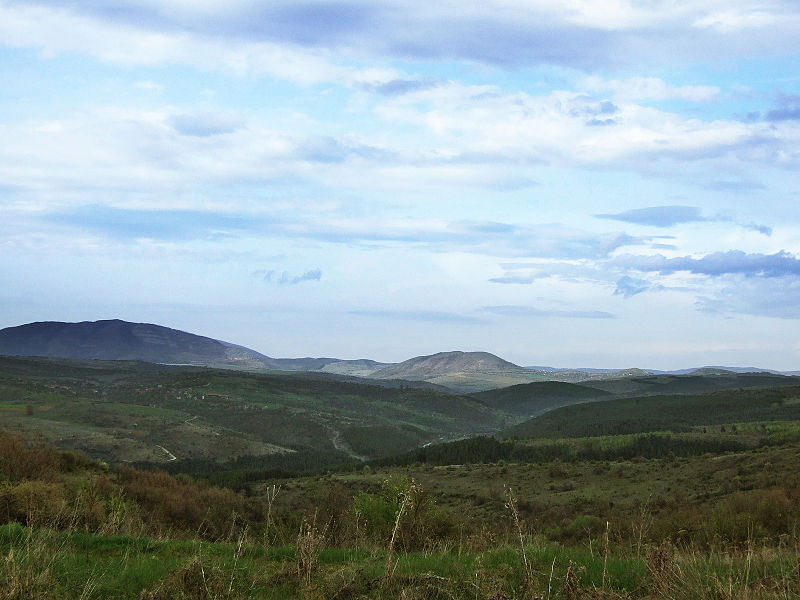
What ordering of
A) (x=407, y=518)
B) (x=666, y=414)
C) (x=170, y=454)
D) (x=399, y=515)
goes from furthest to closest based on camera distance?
(x=666, y=414) < (x=170, y=454) < (x=407, y=518) < (x=399, y=515)

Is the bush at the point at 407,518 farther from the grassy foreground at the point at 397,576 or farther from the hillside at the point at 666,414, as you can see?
the hillside at the point at 666,414

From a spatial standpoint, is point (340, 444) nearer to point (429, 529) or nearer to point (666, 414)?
point (666, 414)

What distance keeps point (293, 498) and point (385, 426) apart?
12945cm

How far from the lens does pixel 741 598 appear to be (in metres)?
5.74

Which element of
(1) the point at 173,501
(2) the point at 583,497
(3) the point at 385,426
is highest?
(1) the point at 173,501

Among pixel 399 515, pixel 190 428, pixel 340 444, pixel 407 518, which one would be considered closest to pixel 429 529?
pixel 407 518

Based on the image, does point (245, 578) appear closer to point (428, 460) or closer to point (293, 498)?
point (293, 498)

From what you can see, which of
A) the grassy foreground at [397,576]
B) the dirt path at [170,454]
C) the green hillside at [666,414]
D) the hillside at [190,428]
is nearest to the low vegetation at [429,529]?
the grassy foreground at [397,576]

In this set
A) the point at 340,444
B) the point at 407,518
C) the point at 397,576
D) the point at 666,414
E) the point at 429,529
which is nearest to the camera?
the point at 397,576

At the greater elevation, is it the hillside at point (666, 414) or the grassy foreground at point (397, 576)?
the grassy foreground at point (397, 576)

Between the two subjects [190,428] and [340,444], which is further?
[340,444]

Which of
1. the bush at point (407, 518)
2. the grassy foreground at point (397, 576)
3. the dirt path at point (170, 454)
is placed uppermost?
the grassy foreground at point (397, 576)

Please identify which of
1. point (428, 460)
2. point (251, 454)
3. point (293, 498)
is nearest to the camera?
point (293, 498)

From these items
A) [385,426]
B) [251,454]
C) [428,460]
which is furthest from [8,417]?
[385,426]
